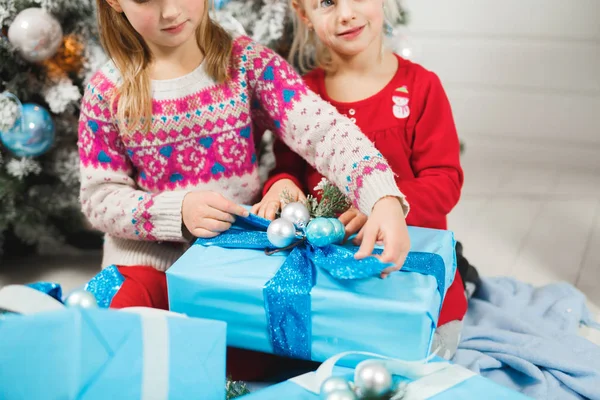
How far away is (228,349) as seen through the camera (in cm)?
107

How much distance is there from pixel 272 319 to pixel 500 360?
21.1 inches

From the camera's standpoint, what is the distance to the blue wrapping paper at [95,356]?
27.1 inches

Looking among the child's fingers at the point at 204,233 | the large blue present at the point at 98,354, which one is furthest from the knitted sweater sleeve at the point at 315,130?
the large blue present at the point at 98,354

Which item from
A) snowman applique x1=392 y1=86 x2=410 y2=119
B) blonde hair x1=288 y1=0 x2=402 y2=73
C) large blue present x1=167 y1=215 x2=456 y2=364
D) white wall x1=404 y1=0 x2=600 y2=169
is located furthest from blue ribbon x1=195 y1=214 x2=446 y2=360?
white wall x1=404 y1=0 x2=600 y2=169

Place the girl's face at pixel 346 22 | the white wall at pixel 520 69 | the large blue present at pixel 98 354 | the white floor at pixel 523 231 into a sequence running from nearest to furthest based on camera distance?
the large blue present at pixel 98 354 → the girl's face at pixel 346 22 → the white floor at pixel 523 231 → the white wall at pixel 520 69

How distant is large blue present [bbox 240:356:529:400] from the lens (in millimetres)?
785

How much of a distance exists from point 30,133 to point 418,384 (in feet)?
3.02

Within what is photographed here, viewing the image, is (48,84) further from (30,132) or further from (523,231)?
(523,231)

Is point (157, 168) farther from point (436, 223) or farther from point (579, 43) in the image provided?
point (579, 43)

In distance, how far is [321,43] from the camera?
4.26ft

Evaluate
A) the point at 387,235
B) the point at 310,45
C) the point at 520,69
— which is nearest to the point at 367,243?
the point at 387,235

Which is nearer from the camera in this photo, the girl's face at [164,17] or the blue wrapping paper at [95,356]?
the blue wrapping paper at [95,356]

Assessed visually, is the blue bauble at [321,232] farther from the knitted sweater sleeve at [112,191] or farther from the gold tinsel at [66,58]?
the gold tinsel at [66,58]

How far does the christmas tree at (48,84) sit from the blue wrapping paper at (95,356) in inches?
27.5
